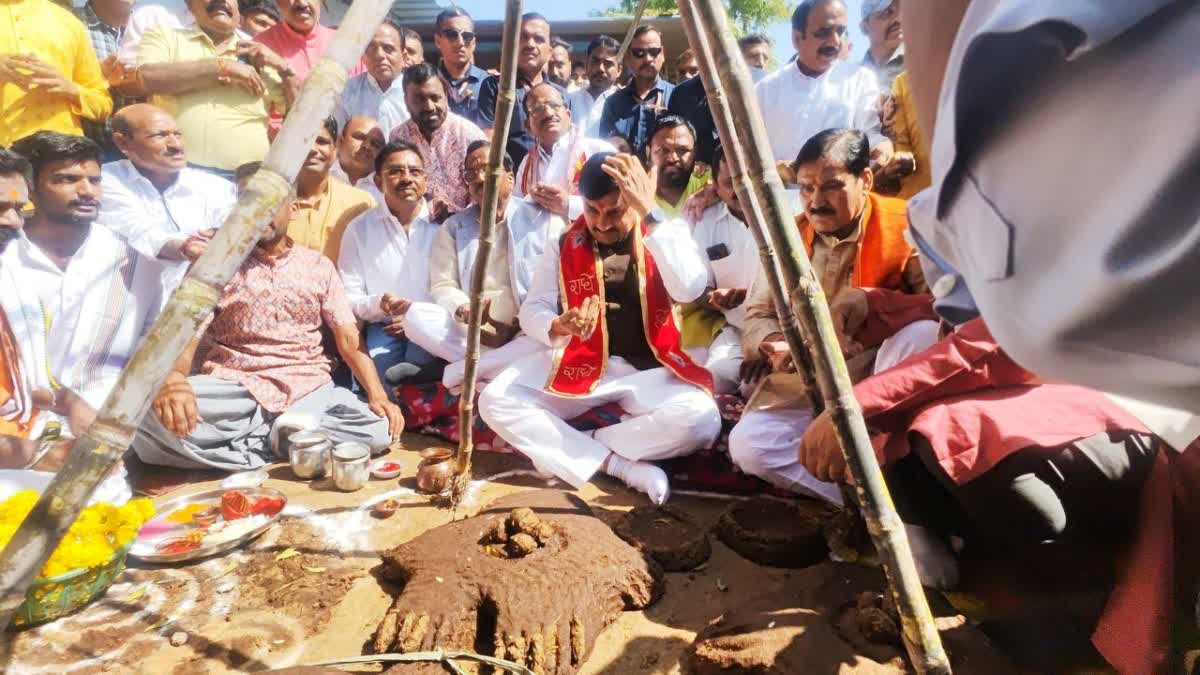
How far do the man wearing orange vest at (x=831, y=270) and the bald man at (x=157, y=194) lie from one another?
3390mm

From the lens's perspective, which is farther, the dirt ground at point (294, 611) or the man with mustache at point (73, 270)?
the man with mustache at point (73, 270)

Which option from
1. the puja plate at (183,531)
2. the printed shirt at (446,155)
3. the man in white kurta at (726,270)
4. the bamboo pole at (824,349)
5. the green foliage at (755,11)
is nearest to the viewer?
the bamboo pole at (824,349)

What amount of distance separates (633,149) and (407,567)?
4.54 m

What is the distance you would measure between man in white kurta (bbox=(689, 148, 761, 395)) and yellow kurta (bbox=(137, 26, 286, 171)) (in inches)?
134

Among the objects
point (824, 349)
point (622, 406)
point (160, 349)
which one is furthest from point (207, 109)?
point (824, 349)

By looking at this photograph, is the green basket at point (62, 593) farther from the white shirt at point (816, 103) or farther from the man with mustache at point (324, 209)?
the white shirt at point (816, 103)

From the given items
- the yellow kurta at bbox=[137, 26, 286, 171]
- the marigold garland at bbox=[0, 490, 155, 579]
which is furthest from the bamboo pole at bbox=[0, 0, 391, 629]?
the yellow kurta at bbox=[137, 26, 286, 171]

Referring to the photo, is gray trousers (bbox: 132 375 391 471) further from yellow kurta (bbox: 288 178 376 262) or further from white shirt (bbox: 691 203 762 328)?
white shirt (bbox: 691 203 762 328)

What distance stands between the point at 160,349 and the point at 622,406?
9.23 ft

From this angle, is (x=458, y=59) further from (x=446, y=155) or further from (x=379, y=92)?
(x=446, y=155)

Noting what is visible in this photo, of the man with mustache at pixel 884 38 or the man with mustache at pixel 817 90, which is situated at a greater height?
the man with mustache at pixel 884 38

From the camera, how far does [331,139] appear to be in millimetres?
4711

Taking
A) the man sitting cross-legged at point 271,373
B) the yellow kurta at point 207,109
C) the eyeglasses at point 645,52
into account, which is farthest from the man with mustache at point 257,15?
the eyeglasses at point 645,52

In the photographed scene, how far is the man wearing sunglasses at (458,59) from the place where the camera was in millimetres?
Result: 6086
